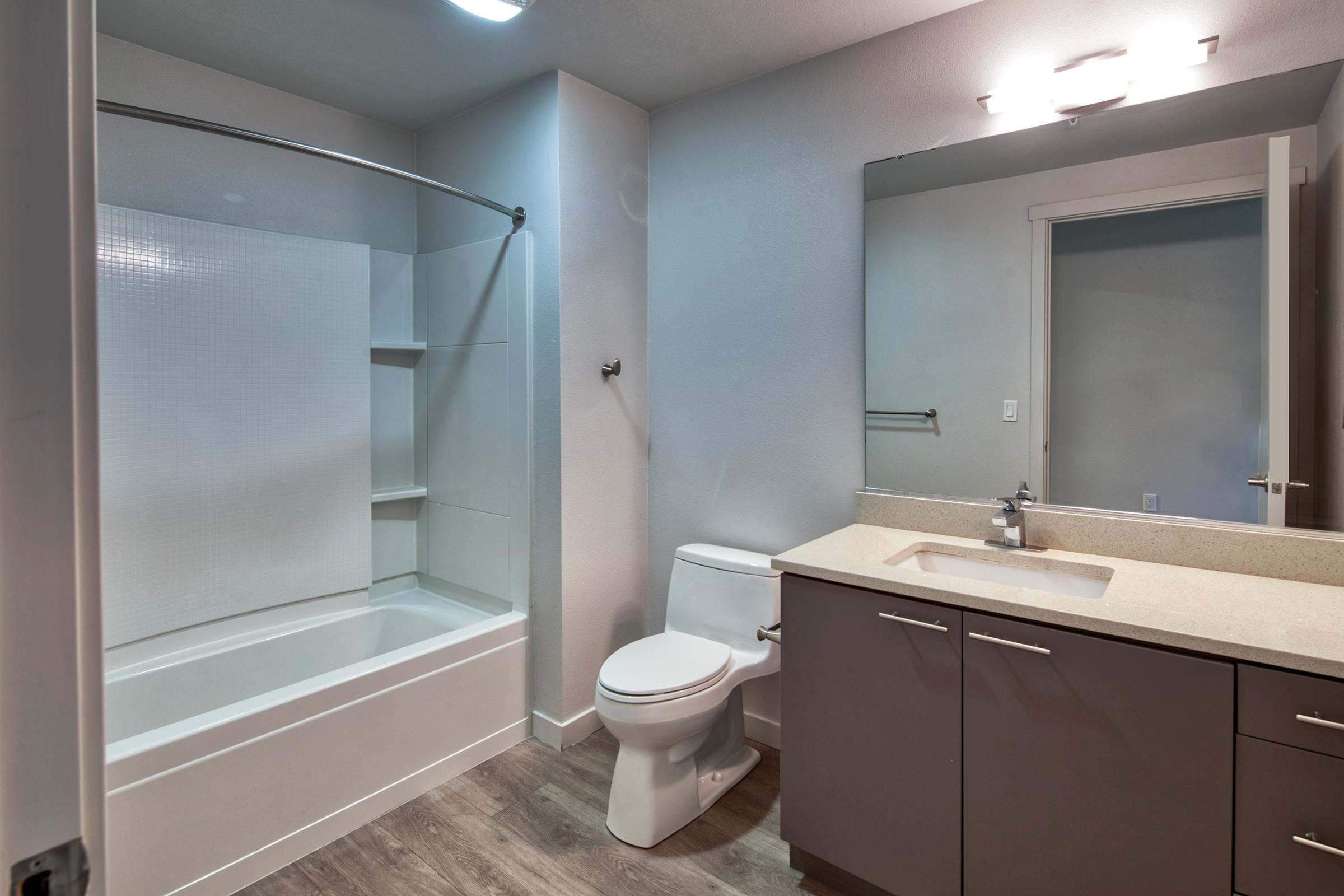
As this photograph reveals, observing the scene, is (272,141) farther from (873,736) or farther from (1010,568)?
(1010,568)

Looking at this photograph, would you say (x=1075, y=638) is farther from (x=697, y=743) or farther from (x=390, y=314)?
(x=390, y=314)

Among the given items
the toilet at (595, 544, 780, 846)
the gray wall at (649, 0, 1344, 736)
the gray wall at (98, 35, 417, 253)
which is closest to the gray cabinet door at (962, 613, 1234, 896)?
the toilet at (595, 544, 780, 846)

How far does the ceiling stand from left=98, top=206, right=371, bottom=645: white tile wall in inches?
23.2

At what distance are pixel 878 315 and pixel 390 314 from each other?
2.09 meters

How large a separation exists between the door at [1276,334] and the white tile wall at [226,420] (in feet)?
9.57

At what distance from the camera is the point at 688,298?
2.68 meters

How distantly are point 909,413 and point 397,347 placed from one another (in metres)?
2.07

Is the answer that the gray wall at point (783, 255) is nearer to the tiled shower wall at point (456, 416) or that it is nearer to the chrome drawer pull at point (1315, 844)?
the tiled shower wall at point (456, 416)

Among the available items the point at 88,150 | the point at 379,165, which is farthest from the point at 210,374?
the point at 88,150

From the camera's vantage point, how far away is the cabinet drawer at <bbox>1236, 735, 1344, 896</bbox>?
116 cm

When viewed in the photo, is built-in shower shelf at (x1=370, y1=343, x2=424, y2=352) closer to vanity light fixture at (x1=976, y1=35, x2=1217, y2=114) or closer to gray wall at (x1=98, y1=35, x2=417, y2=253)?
gray wall at (x1=98, y1=35, x2=417, y2=253)

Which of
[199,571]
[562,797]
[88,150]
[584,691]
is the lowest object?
[562,797]

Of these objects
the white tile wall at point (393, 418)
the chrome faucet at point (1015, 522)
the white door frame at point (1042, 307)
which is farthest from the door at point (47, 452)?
the white tile wall at point (393, 418)

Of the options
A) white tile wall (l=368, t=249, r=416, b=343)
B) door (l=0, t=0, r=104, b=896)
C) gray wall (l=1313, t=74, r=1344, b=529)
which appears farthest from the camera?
white tile wall (l=368, t=249, r=416, b=343)
